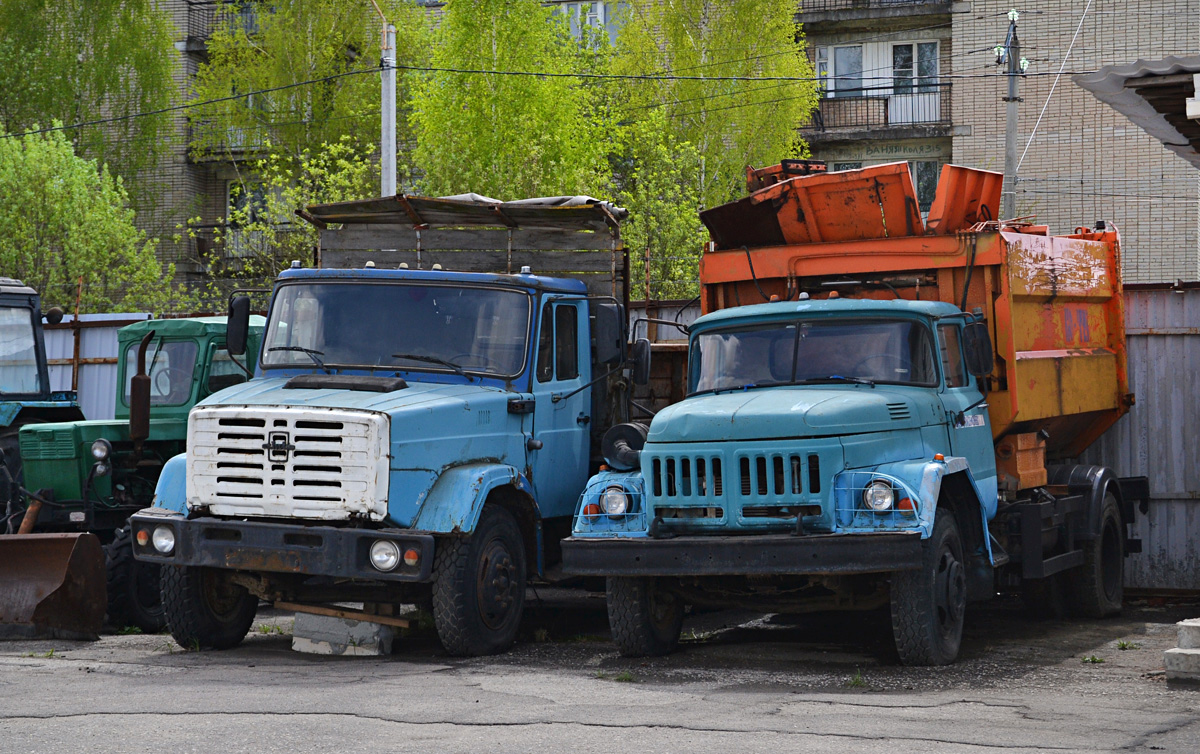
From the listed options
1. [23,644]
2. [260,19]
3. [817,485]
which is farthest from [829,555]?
[260,19]

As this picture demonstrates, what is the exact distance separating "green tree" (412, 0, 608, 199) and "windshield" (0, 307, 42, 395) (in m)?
13.0

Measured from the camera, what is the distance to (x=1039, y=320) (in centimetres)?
1105

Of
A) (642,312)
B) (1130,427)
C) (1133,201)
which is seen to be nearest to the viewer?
(1130,427)

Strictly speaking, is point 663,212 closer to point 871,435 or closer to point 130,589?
point 130,589

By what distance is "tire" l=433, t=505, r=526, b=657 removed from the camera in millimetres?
9039

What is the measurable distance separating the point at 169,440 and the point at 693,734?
22.4 ft

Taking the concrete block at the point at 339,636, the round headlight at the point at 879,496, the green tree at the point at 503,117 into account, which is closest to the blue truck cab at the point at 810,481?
the round headlight at the point at 879,496

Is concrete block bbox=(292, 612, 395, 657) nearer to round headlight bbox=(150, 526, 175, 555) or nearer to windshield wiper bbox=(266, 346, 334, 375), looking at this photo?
round headlight bbox=(150, 526, 175, 555)

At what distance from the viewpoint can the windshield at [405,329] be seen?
984 cm

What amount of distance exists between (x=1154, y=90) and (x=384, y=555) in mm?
5701

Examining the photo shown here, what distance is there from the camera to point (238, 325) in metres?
10.3

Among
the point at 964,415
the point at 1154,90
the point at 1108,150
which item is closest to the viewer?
the point at 1154,90

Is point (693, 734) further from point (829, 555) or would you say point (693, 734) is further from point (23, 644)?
point (23, 644)

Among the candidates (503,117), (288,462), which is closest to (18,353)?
(288,462)
